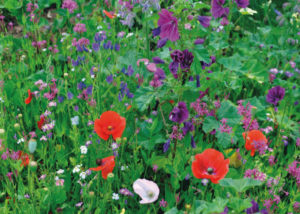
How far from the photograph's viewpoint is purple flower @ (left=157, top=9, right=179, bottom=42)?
1696 millimetres

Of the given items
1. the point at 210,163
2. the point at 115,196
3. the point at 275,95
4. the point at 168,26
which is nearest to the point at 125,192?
the point at 115,196

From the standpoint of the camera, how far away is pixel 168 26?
5.60ft

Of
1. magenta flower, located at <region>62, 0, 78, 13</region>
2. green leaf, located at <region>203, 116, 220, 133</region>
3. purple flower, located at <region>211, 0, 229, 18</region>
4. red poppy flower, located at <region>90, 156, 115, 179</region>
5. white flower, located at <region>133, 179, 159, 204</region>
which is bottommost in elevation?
white flower, located at <region>133, 179, 159, 204</region>

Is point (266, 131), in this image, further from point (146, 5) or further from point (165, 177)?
point (146, 5)

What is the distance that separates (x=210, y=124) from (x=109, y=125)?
503mm

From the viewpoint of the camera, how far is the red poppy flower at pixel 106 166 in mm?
1599

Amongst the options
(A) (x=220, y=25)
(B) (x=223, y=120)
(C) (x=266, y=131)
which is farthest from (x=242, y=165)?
(A) (x=220, y=25)

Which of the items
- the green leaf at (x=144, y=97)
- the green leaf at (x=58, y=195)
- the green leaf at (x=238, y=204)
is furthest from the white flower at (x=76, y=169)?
the green leaf at (x=238, y=204)

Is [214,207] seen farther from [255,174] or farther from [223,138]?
[223,138]

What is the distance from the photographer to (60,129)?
1.97 metres

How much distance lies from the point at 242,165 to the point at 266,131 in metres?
0.36

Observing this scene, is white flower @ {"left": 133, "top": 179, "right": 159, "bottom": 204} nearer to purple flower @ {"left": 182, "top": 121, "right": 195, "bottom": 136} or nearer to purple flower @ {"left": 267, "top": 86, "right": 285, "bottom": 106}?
purple flower @ {"left": 182, "top": 121, "right": 195, "bottom": 136}

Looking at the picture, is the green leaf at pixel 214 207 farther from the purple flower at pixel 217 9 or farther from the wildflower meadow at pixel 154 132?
the purple flower at pixel 217 9

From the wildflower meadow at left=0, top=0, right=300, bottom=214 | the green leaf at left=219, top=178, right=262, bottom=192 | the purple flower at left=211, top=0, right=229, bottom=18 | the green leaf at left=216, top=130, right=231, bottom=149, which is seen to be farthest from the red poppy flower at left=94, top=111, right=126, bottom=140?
the purple flower at left=211, top=0, right=229, bottom=18
